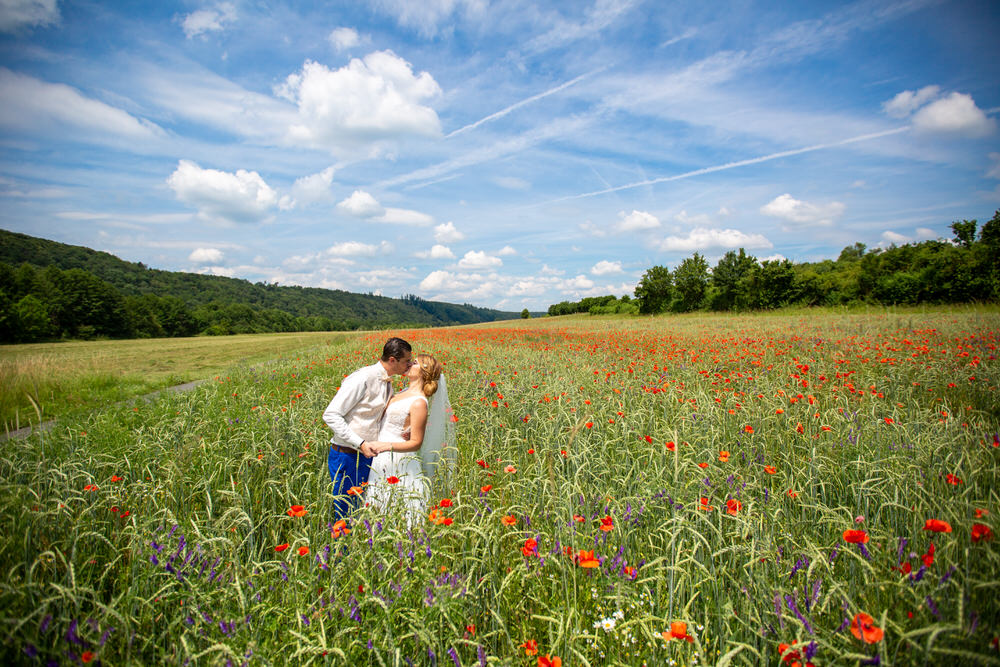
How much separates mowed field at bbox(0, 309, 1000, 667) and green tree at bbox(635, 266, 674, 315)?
5719 cm

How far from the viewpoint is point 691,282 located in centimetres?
5566

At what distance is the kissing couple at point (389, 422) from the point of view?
3908 mm

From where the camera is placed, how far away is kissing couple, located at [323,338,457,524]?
12.8 ft

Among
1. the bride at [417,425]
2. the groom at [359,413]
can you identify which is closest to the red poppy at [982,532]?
the bride at [417,425]

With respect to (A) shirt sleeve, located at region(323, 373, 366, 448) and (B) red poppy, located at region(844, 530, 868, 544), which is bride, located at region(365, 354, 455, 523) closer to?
(A) shirt sleeve, located at region(323, 373, 366, 448)

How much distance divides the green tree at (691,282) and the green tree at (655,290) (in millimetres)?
1803

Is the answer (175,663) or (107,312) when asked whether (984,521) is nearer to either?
(175,663)

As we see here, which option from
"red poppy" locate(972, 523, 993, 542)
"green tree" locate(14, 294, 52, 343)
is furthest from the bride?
"green tree" locate(14, 294, 52, 343)

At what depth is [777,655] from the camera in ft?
6.34

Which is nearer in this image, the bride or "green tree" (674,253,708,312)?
the bride

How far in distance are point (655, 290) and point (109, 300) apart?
233 ft

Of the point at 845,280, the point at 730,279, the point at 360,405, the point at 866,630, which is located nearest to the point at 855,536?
the point at 866,630

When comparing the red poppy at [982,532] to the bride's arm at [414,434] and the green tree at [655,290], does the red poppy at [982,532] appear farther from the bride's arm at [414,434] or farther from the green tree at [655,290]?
the green tree at [655,290]

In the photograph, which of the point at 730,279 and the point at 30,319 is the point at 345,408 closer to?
the point at 30,319
